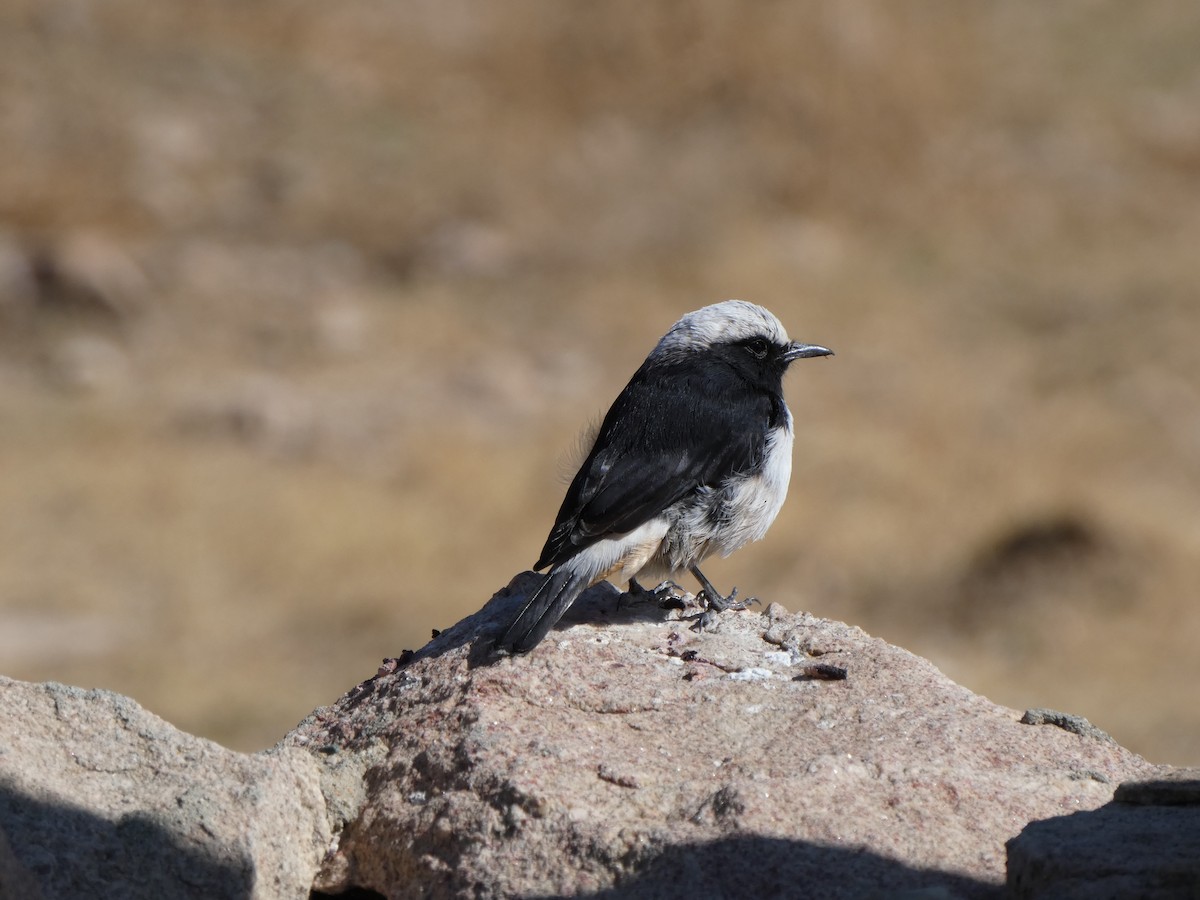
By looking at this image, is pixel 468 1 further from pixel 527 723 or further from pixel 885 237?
pixel 527 723

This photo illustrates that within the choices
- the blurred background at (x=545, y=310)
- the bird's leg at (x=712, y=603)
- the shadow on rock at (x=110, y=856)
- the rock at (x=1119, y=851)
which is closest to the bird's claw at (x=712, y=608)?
the bird's leg at (x=712, y=603)

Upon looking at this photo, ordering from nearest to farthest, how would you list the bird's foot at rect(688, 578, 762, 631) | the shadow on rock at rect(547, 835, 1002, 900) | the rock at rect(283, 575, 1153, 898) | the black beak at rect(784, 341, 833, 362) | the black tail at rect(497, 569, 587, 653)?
1. the shadow on rock at rect(547, 835, 1002, 900)
2. the rock at rect(283, 575, 1153, 898)
3. the black tail at rect(497, 569, 587, 653)
4. the bird's foot at rect(688, 578, 762, 631)
5. the black beak at rect(784, 341, 833, 362)

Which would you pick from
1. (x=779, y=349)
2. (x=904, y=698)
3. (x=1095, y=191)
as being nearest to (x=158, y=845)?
(x=904, y=698)

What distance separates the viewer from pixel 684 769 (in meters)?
3.96

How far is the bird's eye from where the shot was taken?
19.4 feet

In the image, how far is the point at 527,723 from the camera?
13.6 feet

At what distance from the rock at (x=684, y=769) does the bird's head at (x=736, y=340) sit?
136cm

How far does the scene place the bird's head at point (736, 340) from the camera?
582 centimetres

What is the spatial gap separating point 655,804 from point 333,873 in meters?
0.93

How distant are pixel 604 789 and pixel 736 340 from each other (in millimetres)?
2447

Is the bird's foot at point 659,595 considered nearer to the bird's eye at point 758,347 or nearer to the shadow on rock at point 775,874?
the bird's eye at point 758,347

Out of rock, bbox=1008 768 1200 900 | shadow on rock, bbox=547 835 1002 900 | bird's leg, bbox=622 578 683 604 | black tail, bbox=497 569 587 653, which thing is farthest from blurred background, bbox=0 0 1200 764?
rock, bbox=1008 768 1200 900

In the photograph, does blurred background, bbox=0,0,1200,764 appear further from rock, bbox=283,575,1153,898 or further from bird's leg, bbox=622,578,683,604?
rock, bbox=283,575,1153,898

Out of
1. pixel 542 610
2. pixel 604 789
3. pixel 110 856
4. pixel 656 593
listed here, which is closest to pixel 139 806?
pixel 110 856
